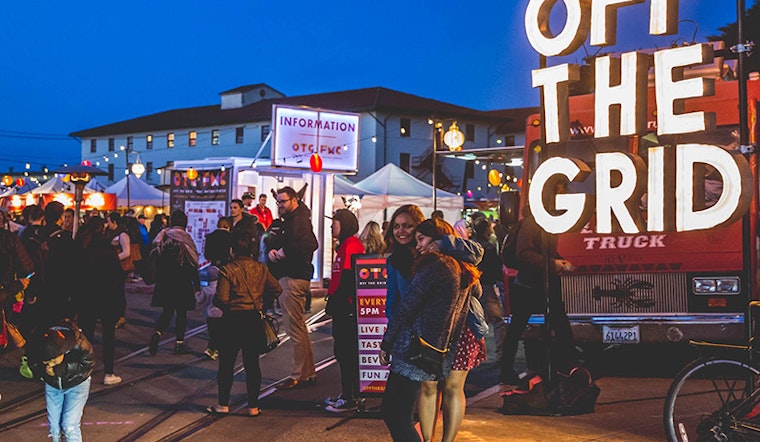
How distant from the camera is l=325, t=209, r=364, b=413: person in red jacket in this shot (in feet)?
24.8

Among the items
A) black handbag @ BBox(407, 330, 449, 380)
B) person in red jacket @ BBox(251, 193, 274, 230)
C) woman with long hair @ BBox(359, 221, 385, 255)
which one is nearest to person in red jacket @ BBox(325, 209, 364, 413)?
woman with long hair @ BBox(359, 221, 385, 255)

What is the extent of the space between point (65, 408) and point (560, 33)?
16.5 ft

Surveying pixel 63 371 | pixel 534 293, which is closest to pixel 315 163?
pixel 534 293

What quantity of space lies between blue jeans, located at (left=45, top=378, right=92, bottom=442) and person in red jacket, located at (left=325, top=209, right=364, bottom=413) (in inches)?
108

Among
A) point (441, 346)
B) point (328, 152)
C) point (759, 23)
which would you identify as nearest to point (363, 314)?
point (441, 346)

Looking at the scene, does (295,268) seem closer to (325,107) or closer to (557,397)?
(557,397)

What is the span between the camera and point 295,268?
8508mm

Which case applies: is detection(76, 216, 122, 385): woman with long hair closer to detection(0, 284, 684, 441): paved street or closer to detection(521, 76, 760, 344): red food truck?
detection(0, 284, 684, 441): paved street

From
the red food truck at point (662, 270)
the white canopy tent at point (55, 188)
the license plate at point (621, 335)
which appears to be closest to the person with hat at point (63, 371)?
the red food truck at point (662, 270)

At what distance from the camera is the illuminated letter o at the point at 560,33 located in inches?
284

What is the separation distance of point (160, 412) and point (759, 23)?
86.2ft

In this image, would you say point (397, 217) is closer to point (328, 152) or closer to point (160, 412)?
point (160, 412)

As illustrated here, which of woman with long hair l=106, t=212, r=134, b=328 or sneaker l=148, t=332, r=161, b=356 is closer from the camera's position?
woman with long hair l=106, t=212, r=134, b=328

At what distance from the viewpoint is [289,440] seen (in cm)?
657
